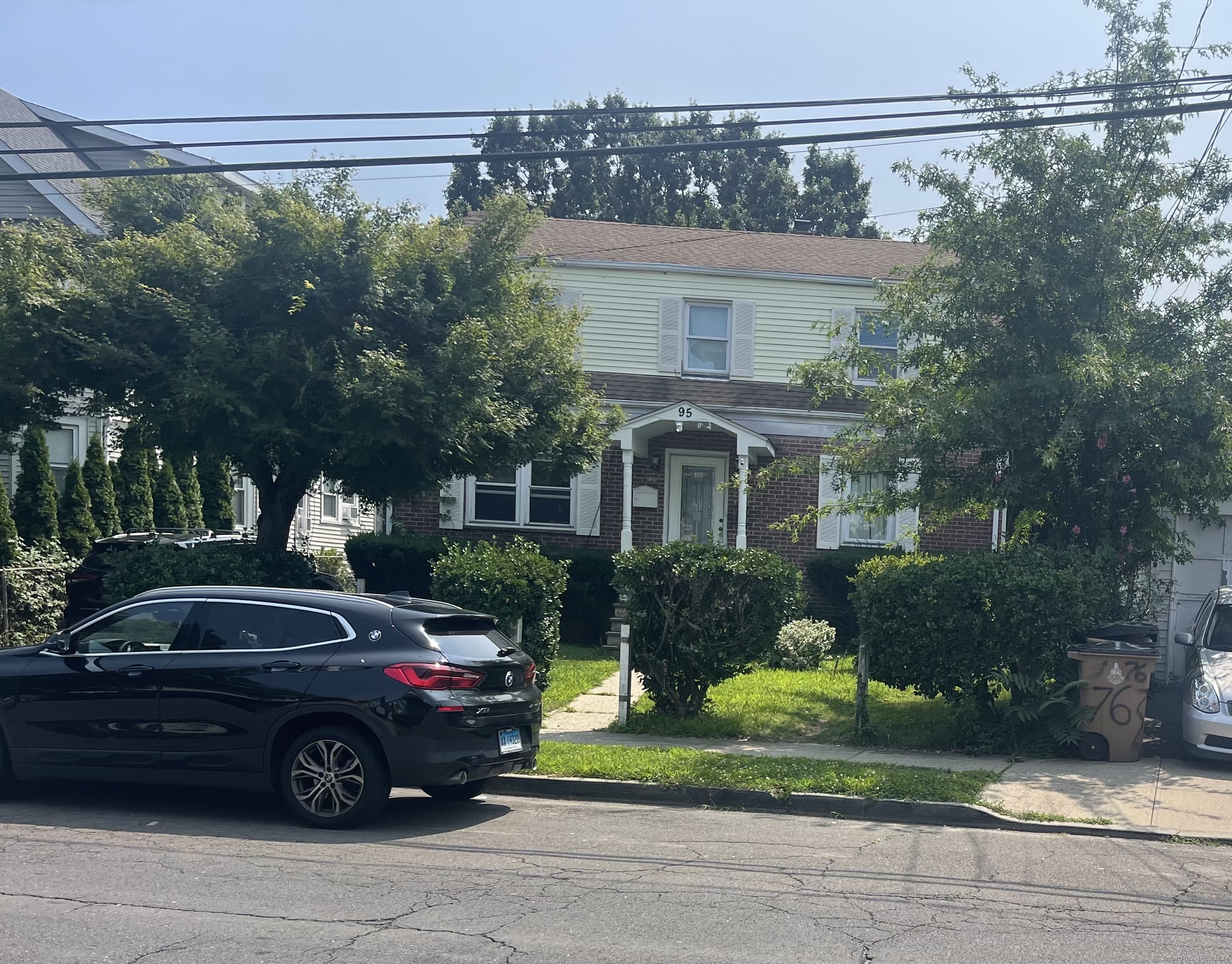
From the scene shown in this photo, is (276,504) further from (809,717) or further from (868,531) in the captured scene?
(868,531)

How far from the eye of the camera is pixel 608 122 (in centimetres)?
4300

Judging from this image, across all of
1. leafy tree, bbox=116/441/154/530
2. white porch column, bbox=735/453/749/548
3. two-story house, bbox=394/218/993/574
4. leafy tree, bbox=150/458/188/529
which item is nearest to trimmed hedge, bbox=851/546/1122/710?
white porch column, bbox=735/453/749/548

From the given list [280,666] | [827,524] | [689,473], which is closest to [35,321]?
[280,666]

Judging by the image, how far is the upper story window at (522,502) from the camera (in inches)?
861

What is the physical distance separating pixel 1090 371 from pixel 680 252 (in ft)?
41.7

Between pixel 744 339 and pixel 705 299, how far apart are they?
1.03m

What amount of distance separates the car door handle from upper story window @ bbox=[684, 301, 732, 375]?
14.7 m

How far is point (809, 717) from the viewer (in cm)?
1273

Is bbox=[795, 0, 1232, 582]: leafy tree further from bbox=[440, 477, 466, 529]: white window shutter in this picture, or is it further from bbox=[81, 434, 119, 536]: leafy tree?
bbox=[81, 434, 119, 536]: leafy tree

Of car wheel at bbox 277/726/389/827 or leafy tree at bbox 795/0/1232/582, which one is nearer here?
car wheel at bbox 277/726/389/827

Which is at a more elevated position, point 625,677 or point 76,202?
Result: point 76,202

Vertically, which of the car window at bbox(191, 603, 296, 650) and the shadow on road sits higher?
the car window at bbox(191, 603, 296, 650)

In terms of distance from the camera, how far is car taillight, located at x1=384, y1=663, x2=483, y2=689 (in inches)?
317

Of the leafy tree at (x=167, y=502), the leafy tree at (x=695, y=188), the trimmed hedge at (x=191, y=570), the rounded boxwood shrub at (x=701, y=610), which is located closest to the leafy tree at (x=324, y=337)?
the trimmed hedge at (x=191, y=570)
